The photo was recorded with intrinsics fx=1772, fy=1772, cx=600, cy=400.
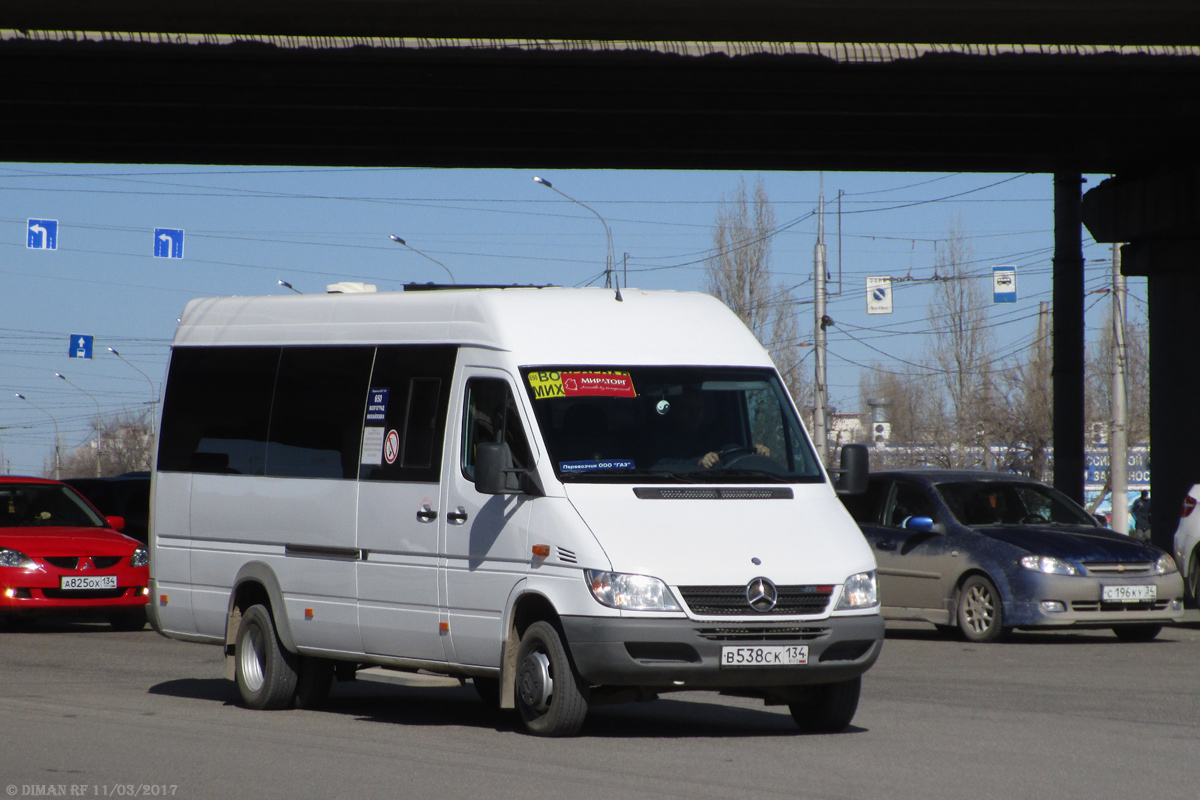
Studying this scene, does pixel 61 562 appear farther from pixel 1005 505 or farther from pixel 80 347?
pixel 80 347

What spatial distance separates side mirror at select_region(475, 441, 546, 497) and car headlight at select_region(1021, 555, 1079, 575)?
300 inches

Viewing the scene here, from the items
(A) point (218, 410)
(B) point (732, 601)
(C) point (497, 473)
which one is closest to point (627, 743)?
(B) point (732, 601)

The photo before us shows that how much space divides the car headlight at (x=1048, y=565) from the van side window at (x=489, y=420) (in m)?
7.41

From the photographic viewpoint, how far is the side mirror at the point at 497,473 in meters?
9.46

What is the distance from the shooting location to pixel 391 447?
10492mm

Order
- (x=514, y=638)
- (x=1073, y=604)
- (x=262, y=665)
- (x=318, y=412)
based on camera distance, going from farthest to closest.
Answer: (x=1073, y=604), (x=262, y=665), (x=318, y=412), (x=514, y=638)

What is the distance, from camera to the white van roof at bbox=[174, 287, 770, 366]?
33.0 ft

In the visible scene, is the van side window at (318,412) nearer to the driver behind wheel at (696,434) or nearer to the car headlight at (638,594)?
the driver behind wheel at (696,434)

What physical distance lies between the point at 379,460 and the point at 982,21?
11.3 meters

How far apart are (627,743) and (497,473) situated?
1.58 meters

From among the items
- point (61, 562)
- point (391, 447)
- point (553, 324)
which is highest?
point (553, 324)

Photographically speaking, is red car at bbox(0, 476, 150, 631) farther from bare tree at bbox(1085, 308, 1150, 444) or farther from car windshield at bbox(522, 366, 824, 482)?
bare tree at bbox(1085, 308, 1150, 444)

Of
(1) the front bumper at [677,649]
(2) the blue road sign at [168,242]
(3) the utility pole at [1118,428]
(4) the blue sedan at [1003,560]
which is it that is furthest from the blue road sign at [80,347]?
(1) the front bumper at [677,649]

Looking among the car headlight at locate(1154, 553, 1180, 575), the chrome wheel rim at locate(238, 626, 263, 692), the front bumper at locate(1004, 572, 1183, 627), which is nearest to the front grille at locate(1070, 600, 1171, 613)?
the front bumper at locate(1004, 572, 1183, 627)
